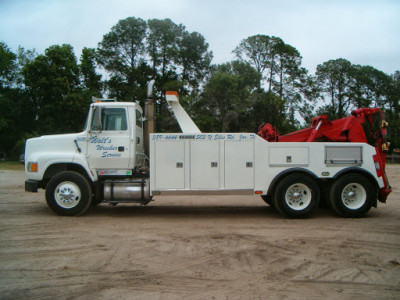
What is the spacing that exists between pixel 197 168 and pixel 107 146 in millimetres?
2345

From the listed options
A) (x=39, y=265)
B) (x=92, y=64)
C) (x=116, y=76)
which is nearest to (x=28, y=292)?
(x=39, y=265)

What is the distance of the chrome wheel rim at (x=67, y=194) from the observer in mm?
8438

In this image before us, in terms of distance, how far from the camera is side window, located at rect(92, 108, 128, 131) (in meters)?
8.70

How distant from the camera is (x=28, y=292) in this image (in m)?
4.16

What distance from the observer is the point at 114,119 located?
28.6 ft

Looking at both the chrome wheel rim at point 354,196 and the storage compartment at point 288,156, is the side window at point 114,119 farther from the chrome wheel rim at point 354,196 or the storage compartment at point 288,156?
the chrome wheel rim at point 354,196

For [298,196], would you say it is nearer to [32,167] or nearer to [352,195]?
[352,195]

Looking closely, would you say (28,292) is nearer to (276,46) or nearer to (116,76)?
(116,76)

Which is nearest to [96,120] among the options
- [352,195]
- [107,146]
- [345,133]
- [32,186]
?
[107,146]

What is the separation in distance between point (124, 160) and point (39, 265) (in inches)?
151

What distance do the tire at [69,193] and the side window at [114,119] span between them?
4.71ft

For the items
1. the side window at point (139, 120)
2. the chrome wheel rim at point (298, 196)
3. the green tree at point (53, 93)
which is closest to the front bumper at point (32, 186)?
the side window at point (139, 120)

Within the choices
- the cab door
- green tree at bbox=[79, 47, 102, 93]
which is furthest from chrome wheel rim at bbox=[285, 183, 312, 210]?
green tree at bbox=[79, 47, 102, 93]

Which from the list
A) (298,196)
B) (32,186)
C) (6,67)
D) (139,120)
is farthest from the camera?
(6,67)
